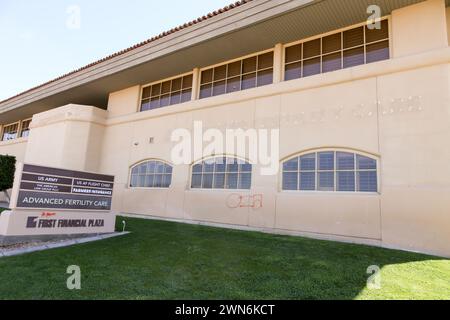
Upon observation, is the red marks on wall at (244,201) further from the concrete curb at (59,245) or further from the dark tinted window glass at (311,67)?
the dark tinted window glass at (311,67)

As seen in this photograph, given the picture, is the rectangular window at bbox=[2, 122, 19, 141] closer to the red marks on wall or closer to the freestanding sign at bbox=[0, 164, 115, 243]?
the freestanding sign at bbox=[0, 164, 115, 243]

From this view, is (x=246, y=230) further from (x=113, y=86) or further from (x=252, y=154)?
(x=113, y=86)

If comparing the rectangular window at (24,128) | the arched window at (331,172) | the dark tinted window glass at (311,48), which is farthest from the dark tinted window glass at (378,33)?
the rectangular window at (24,128)

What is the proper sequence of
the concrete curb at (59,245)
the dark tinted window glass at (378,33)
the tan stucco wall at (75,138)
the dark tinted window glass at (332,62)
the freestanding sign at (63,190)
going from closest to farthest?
the concrete curb at (59,245), the freestanding sign at (63,190), the dark tinted window glass at (378,33), the dark tinted window glass at (332,62), the tan stucco wall at (75,138)

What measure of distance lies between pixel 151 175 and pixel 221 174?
3.86m

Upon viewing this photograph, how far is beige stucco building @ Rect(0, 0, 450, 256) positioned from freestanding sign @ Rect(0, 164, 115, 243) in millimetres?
3540

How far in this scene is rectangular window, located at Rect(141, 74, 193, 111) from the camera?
13.7m

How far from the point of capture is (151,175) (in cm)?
1351

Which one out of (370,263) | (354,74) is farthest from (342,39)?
(370,263)

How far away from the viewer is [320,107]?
9.59 metres

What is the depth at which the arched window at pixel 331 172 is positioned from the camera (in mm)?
8547

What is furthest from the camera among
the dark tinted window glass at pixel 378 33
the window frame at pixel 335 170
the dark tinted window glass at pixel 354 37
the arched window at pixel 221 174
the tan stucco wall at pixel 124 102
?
the tan stucco wall at pixel 124 102

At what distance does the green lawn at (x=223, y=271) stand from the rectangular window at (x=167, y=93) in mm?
7566

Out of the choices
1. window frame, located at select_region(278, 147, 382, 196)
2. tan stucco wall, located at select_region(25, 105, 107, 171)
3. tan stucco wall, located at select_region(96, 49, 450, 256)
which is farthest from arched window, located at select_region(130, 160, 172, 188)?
window frame, located at select_region(278, 147, 382, 196)
